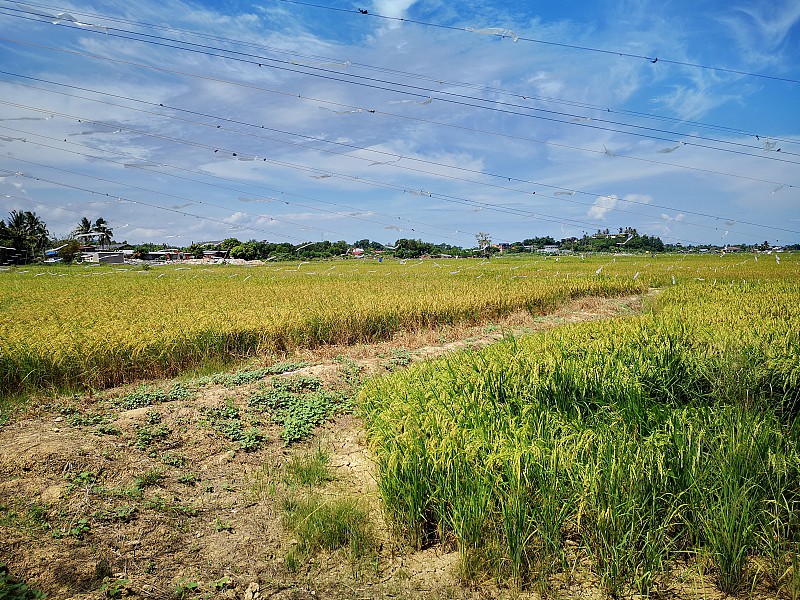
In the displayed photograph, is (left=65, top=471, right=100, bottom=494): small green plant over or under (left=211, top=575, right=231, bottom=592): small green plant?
over

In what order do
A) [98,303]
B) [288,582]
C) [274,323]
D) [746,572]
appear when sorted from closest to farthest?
[746,572] → [288,582] → [274,323] → [98,303]

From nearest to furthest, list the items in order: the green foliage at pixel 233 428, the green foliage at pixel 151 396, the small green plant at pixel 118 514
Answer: the small green plant at pixel 118 514 < the green foliage at pixel 233 428 < the green foliage at pixel 151 396

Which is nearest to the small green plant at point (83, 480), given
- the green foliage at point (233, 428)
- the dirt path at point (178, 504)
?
the dirt path at point (178, 504)

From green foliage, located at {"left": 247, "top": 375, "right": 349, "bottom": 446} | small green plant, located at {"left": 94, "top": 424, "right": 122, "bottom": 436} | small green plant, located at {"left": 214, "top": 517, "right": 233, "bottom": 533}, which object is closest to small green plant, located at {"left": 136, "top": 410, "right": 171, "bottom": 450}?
small green plant, located at {"left": 94, "top": 424, "right": 122, "bottom": 436}

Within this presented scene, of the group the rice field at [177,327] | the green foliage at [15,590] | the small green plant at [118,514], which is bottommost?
the small green plant at [118,514]

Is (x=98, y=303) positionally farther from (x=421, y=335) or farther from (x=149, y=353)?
(x=421, y=335)

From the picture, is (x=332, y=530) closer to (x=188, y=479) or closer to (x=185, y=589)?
(x=185, y=589)

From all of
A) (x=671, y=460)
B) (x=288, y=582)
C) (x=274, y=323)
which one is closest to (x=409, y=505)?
(x=288, y=582)

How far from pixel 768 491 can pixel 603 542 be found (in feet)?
6.01

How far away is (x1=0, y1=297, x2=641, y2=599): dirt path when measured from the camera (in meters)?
3.84

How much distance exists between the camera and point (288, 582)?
3912 mm

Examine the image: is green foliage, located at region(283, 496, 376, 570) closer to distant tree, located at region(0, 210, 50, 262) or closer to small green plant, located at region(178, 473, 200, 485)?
small green plant, located at region(178, 473, 200, 485)

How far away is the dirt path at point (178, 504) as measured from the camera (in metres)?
3.84

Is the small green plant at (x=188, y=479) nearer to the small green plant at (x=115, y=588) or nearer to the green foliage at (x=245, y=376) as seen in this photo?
the small green plant at (x=115, y=588)
